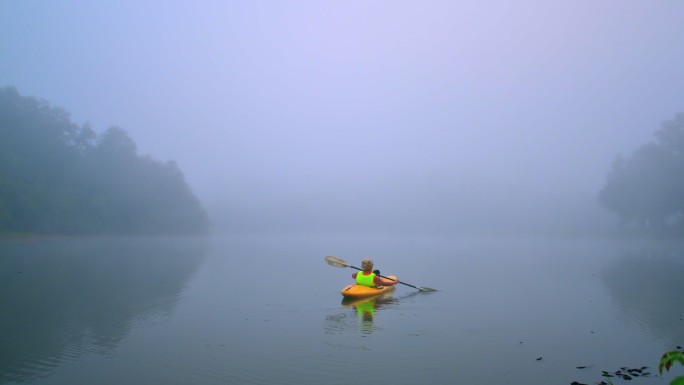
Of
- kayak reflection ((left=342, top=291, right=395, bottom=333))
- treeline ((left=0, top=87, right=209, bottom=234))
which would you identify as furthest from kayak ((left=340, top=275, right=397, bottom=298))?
treeline ((left=0, top=87, right=209, bottom=234))

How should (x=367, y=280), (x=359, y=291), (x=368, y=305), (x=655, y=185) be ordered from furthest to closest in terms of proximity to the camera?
1. (x=655, y=185)
2. (x=367, y=280)
3. (x=359, y=291)
4. (x=368, y=305)

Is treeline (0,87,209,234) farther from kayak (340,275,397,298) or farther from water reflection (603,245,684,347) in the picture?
water reflection (603,245,684,347)

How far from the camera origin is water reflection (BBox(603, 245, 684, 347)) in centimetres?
1338

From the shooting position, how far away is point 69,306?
49.9ft

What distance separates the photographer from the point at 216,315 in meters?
14.6

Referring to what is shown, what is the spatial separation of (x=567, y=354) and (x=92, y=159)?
228 feet

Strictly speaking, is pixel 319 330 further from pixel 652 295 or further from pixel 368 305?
pixel 652 295

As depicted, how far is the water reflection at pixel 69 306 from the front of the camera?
10031 mm

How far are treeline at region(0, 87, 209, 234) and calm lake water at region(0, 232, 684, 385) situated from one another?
102 feet

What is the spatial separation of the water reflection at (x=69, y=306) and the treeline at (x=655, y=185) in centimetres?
5502

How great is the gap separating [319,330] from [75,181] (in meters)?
59.5

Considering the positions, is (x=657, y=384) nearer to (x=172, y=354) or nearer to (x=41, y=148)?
(x=172, y=354)

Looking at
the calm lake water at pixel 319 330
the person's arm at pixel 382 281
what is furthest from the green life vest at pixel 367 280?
the calm lake water at pixel 319 330

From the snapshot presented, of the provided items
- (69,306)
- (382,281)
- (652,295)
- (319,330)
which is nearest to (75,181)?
(69,306)
